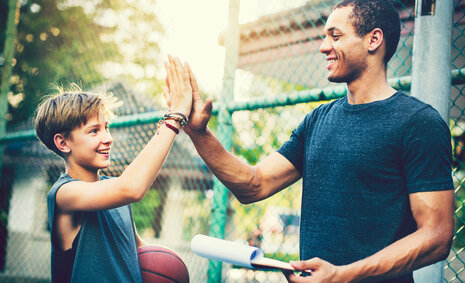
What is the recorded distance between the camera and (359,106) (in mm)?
1901

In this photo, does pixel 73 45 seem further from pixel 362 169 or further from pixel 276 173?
pixel 362 169

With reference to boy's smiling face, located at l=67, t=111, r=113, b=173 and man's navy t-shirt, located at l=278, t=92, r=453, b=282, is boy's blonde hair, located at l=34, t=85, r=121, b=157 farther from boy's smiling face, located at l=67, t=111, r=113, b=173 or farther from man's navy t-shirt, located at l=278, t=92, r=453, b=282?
man's navy t-shirt, located at l=278, t=92, r=453, b=282

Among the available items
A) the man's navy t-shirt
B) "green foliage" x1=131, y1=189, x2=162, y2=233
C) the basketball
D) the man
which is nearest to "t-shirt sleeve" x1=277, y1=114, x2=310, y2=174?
the man

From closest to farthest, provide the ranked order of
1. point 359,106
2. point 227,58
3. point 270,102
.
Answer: point 359,106 → point 270,102 → point 227,58

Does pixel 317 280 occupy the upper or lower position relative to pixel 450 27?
lower

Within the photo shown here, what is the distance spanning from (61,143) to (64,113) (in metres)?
0.15

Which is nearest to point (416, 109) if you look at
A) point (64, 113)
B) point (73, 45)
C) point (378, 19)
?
point (378, 19)

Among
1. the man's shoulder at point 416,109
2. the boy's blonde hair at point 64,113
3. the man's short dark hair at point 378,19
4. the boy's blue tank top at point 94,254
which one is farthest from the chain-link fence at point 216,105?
the boy's blonde hair at point 64,113

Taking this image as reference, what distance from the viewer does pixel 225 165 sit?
217 centimetres

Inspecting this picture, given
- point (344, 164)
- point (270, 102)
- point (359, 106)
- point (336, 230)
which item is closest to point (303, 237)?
point (336, 230)

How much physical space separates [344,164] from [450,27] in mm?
800

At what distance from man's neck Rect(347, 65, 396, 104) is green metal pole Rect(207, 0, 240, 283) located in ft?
3.54

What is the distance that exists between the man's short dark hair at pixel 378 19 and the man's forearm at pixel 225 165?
833 millimetres

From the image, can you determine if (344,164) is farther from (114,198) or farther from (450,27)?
(114,198)
